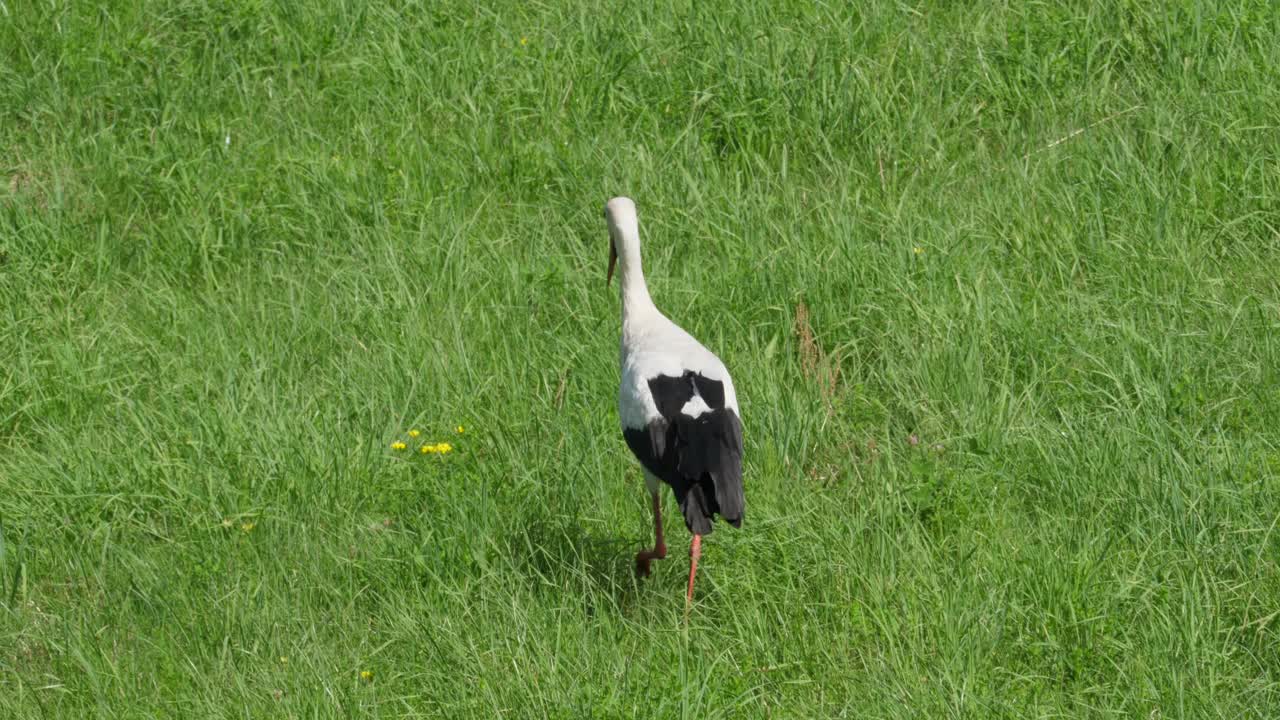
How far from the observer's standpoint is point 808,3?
6.58 metres

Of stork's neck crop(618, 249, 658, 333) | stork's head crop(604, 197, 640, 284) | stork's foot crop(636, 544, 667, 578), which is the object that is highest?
stork's head crop(604, 197, 640, 284)

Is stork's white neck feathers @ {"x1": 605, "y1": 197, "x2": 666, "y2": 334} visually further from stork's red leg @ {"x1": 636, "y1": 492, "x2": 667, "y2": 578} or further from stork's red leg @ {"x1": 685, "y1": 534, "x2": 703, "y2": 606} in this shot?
stork's red leg @ {"x1": 685, "y1": 534, "x2": 703, "y2": 606}

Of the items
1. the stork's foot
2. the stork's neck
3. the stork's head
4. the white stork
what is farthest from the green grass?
the stork's head

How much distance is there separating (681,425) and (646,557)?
43 centimetres

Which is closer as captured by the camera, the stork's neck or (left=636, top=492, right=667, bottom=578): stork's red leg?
(left=636, top=492, right=667, bottom=578): stork's red leg

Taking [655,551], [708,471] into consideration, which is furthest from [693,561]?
[708,471]

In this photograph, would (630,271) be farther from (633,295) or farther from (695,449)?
(695,449)

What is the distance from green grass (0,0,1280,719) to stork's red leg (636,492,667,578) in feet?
0.17

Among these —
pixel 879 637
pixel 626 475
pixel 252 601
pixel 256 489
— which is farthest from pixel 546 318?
pixel 879 637

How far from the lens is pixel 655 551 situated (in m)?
4.36

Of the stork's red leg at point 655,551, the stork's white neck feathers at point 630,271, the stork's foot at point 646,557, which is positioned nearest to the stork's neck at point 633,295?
the stork's white neck feathers at point 630,271

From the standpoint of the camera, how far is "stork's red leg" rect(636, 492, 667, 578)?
4.36 m

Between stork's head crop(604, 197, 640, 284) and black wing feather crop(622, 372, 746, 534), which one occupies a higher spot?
stork's head crop(604, 197, 640, 284)

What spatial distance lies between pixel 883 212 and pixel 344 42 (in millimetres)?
2547
